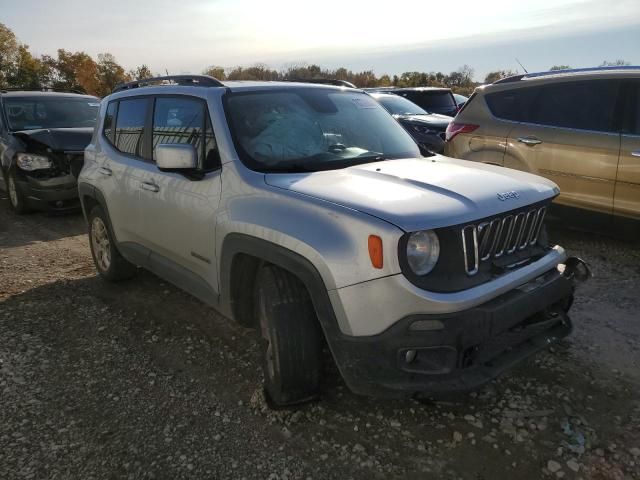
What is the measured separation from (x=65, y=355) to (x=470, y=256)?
2.85 metres

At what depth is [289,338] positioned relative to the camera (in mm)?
2719

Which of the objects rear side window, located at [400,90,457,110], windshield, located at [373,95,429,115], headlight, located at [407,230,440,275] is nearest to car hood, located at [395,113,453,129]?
windshield, located at [373,95,429,115]

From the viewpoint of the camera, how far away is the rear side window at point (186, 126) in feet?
10.9

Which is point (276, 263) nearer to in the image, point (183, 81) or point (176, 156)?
point (176, 156)

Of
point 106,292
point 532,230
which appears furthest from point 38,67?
point 532,230

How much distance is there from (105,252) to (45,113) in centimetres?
477

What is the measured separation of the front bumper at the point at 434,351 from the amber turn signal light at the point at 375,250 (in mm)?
278

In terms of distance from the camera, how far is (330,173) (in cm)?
304

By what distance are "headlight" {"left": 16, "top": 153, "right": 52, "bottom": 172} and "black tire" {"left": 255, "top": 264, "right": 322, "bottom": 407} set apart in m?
6.03

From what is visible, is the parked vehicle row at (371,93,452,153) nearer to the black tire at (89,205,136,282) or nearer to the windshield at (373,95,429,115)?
the windshield at (373,95,429,115)

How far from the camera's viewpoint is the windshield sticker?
4004 mm

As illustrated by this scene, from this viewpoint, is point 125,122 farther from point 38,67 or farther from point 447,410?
point 38,67

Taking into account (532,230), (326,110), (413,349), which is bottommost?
(413,349)

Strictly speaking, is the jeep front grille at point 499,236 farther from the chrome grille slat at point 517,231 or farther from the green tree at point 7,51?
the green tree at point 7,51
